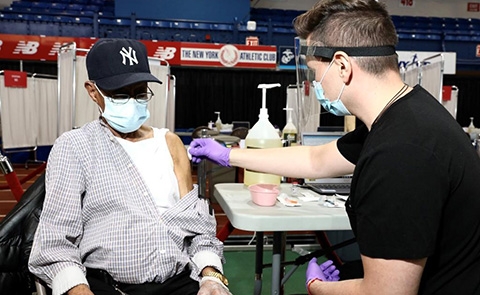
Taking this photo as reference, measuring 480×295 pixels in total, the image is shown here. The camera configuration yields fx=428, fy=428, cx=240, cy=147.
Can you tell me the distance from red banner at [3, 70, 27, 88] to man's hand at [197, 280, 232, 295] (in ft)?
17.0

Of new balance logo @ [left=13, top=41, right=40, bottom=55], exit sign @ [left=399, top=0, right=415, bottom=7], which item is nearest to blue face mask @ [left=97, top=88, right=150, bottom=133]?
new balance logo @ [left=13, top=41, right=40, bottom=55]

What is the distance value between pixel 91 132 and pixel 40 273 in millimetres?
516

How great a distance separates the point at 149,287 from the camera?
56.4 inches

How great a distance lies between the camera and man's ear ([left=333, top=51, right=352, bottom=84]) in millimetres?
1045

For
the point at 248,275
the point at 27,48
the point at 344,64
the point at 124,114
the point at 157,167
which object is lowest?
the point at 248,275

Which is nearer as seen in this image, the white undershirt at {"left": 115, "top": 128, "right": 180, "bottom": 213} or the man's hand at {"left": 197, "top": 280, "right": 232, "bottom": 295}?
the man's hand at {"left": 197, "top": 280, "right": 232, "bottom": 295}

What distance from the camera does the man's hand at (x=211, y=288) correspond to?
137 cm

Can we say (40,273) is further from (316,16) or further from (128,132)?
(316,16)

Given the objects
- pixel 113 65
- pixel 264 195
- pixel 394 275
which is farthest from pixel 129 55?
pixel 394 275

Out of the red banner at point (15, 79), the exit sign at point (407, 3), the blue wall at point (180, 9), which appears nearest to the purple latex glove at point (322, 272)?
the red banner at point (15, 79)

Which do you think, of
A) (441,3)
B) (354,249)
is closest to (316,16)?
(354,249)

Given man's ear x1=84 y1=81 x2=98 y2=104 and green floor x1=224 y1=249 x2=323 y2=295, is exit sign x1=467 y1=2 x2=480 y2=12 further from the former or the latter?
man's ear x1=84 y1=81 x2=98 y2=104

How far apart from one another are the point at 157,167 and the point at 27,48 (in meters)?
7.84

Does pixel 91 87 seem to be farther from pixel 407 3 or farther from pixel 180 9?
pixel 407 3
